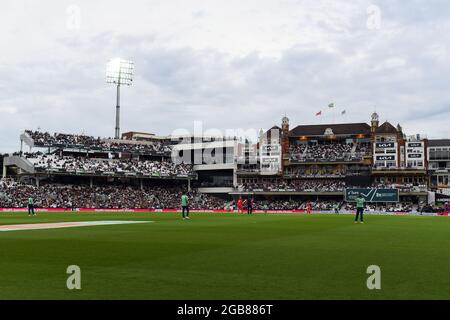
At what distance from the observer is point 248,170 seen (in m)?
96.3

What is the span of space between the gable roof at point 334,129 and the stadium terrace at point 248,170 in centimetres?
20

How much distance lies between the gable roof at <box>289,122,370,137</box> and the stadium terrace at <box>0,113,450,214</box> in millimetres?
200

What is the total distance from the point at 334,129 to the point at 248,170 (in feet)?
64.7

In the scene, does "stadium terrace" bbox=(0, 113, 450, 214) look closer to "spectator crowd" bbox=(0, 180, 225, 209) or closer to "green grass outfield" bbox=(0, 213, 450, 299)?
"spectator crowd" bbox=(0, 180, 225, 209)

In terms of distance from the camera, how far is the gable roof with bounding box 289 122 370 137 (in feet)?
324

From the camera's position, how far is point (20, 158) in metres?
84.7

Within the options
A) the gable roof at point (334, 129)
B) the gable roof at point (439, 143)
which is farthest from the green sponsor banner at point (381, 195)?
the gable roof at point (334, 129)

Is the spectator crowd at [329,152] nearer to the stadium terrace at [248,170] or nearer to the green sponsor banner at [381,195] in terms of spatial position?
the stadium terrace at [248,170]

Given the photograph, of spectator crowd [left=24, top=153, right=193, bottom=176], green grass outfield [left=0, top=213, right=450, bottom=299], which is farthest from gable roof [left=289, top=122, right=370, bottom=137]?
green grass outfield [left=0, top=213, right=450, bottom=299]

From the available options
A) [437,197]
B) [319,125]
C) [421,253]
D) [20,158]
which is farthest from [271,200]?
[421,253]

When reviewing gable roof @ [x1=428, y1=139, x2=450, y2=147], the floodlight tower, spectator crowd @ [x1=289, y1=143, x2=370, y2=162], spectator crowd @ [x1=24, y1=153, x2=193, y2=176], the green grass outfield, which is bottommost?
the green grass outfield

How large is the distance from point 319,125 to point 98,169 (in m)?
45.1

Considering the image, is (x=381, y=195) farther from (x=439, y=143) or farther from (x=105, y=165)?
(x=105, y=165)

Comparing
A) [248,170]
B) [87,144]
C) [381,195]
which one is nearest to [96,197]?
[87,144]
